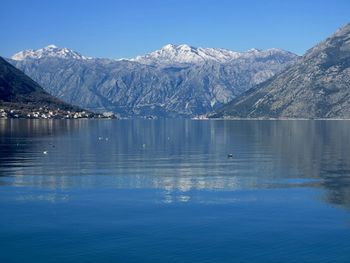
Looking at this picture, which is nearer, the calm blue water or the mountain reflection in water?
the calm blue water

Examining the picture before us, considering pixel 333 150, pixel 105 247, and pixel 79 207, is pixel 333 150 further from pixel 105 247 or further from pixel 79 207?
pixel 105 247

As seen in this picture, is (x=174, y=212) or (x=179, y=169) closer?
(x=174, y=212)

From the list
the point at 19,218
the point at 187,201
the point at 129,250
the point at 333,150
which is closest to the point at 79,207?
the point at 19,218

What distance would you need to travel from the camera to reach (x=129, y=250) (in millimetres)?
52688

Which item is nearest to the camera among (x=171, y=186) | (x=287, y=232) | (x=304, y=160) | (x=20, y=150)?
(x=287, y=232)

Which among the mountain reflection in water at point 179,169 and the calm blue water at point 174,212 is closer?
the calm blue water at point 174,212

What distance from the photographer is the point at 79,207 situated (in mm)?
71250

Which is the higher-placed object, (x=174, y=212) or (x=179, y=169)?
(x=179, y=169)

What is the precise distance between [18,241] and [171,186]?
36382 millimetres

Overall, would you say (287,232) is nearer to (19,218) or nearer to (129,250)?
(129,250)

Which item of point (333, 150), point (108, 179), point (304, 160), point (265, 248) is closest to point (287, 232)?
point (265, 248)

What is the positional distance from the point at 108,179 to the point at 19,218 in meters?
32.3

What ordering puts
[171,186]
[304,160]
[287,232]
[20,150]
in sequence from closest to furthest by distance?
[287,232], [171,186], [304,160], [20,150]

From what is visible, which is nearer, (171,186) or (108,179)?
(171,186)
